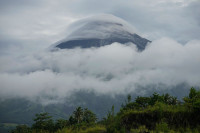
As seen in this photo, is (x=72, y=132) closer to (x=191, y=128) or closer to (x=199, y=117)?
(x=191, y=128)

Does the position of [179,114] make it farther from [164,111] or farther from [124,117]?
[124,117]

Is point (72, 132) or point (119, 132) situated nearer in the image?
point (119, 132)

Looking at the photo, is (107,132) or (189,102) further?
(189,102)

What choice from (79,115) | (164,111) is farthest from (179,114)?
(79,115)

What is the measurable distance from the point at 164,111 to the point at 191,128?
178 cm

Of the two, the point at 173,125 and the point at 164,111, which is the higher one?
the point at 164,111

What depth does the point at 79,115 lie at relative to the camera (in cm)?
8962

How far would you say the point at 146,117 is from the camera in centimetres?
1157

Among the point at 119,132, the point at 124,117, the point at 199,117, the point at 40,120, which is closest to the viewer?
the point at 119,132

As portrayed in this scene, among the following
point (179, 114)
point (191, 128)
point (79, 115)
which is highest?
point (179, 114)

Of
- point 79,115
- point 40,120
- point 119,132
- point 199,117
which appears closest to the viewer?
point 119,132

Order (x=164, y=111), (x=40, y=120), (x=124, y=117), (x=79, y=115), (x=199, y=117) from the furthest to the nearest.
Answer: (x=79, y=115) → (x=40, y=120) → (x=124, y=117) → (x=164, y=111) → (x=199, y=117)

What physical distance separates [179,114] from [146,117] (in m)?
2.01

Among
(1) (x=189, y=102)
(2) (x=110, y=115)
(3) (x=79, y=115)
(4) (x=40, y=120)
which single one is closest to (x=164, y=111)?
(1) (x=189, y=102)
